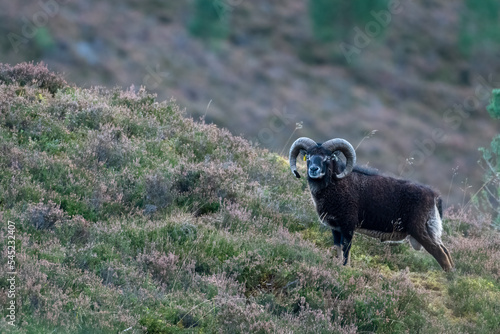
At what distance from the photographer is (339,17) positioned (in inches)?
2598

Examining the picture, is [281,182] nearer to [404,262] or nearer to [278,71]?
[404,262]

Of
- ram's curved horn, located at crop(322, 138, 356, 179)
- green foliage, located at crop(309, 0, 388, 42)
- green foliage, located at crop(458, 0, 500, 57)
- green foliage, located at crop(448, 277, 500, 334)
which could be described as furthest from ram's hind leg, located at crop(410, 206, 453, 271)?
green foliage, located at crop(458, 0, 500, 57)

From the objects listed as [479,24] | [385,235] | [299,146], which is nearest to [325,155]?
[299,146]

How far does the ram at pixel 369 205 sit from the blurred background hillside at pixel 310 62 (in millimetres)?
28001

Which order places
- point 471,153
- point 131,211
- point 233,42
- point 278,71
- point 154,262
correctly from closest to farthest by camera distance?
point 154,262 → point 131,211 → point 471,153 → point 278,71 → point 233,42

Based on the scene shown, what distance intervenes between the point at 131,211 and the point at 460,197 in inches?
1245

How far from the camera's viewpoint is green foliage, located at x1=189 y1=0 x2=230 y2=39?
58.7 meters

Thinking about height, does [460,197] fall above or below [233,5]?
below

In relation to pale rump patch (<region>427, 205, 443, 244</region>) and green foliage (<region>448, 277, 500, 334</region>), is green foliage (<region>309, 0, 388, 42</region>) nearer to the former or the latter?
pale rump patch (<region>427, 205, 443, 244</region>)

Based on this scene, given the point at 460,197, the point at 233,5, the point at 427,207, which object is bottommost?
the point at 460,197

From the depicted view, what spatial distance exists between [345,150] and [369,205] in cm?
96

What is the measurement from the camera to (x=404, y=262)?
11.2m

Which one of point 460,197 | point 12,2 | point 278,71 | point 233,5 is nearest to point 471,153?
point 460,197

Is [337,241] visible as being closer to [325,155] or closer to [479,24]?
[325,155]
